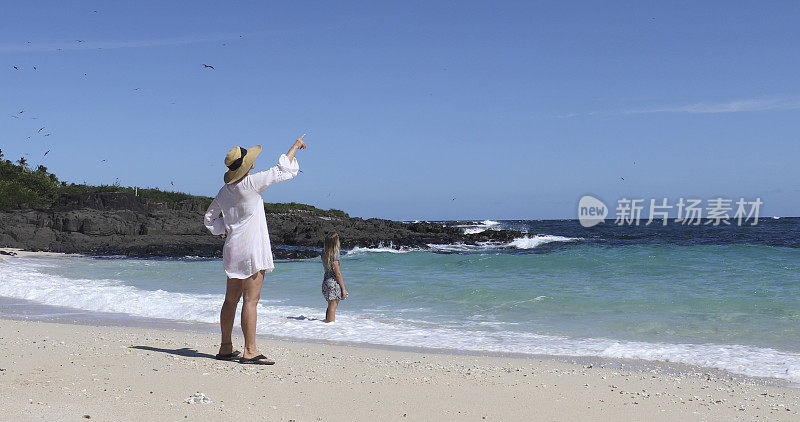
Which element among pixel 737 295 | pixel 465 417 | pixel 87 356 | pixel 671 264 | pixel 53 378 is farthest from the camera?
pixel 671 264

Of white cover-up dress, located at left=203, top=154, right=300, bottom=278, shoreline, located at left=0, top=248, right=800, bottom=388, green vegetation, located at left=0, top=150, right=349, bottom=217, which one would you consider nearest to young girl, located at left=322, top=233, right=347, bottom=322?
shoreline, located at left=0, top=248, right=800, bottom=388

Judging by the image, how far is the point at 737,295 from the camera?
1115cm

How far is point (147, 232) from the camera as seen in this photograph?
32969 millimetres

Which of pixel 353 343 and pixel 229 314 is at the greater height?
pixel 229 314

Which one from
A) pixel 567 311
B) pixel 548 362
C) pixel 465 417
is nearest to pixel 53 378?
pixel 465 417

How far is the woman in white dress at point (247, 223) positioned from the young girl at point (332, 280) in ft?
10.8

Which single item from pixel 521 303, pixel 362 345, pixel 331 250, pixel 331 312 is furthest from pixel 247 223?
pixel 521 303

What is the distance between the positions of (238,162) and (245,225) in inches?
20.5

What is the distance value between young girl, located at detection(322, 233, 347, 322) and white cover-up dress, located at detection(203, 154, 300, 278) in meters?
3.47

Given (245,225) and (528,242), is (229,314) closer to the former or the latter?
(245,225)

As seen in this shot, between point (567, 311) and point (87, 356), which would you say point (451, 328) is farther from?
point (87, 356)

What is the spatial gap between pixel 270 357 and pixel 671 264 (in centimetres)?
1397

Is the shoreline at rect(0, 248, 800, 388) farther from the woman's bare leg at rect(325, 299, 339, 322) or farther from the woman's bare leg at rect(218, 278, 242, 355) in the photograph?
the woman's bare leg at rect(218, 278, 242, 355)

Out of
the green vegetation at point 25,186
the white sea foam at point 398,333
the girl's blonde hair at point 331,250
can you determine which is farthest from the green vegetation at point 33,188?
the girl's blonde hair at point 331,250
